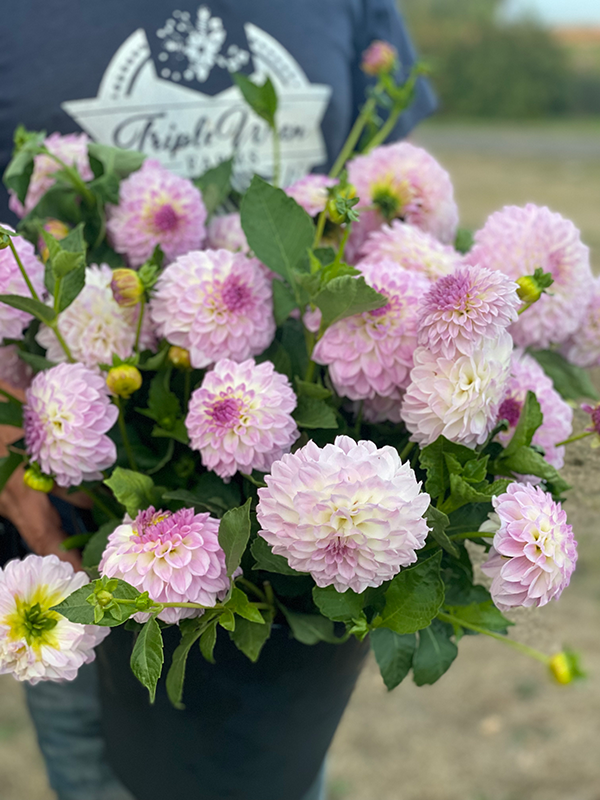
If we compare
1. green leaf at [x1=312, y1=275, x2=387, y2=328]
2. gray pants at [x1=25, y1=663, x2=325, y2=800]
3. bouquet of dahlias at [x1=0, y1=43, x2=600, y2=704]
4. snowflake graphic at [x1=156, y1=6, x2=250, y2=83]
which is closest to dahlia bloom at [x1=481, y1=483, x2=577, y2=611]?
bouquet of dahlias at [x1=0, y1=43, x2=600, y2=704]

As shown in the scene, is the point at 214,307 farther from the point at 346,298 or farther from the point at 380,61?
the point at 380,61

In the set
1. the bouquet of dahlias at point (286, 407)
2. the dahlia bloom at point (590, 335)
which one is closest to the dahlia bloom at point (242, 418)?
the bouquet of dahlias at point (286, 407)

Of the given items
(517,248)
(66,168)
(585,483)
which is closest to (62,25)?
(66,168)

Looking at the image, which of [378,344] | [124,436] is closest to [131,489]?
[124,436]

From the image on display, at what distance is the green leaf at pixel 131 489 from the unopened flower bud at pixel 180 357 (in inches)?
2.7

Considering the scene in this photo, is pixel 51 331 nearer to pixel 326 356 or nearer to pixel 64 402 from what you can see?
pixel 64 402

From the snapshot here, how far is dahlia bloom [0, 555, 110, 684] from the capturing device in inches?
15.6

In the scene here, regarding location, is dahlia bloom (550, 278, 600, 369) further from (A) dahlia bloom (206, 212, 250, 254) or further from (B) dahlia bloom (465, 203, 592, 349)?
(A) dahlia bloom (206, 212, 250, 254)

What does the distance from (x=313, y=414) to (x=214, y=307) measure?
83mm

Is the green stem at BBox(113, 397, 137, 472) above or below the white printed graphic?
below

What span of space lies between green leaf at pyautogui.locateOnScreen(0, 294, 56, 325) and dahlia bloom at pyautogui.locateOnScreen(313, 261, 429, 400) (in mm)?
152

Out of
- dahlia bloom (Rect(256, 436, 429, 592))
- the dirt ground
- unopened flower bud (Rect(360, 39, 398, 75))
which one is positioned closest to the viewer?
dahlia bloom (Rect(256, 436, 429, 592))

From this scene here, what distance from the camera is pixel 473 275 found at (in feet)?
1.28

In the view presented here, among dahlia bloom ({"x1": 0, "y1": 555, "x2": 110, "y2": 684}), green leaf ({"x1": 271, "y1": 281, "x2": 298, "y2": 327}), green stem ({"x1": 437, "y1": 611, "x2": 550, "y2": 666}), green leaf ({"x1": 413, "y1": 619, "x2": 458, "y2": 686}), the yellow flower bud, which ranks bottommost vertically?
green leaf ({"x1": 413, "y1": 619, "x2": 458, "y2": 686})
